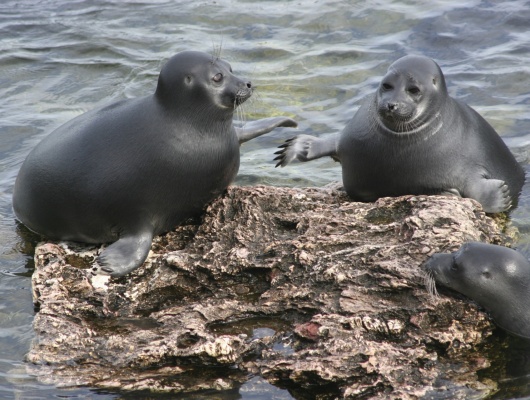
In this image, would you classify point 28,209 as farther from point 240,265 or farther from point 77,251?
point 240,265

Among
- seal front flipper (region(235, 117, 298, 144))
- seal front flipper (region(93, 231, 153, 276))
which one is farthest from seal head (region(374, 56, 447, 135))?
seal front flipper (region(93, 231, 153, 276))

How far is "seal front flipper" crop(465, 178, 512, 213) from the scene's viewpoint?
23.5 feet

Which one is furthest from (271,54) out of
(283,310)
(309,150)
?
(283,310)

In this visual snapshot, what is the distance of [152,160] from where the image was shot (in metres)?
6.64

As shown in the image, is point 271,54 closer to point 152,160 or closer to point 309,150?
point 309,150

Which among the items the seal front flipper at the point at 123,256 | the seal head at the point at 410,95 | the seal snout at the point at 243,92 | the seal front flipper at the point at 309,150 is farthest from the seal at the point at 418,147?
the seal front flipper at the point at 123,256

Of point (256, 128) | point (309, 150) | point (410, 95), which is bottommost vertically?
point (309, 150)

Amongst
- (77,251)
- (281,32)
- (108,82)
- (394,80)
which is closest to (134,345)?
(77,251)

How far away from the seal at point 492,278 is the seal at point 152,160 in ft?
6.62

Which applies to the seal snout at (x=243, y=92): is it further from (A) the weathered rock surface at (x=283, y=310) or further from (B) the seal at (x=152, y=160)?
(A) the weathered rock surface at (x=283, y=310)

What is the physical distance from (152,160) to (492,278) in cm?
258

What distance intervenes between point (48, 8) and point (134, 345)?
933 cm

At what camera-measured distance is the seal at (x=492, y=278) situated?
5473 millimetres

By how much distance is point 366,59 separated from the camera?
458 inches
